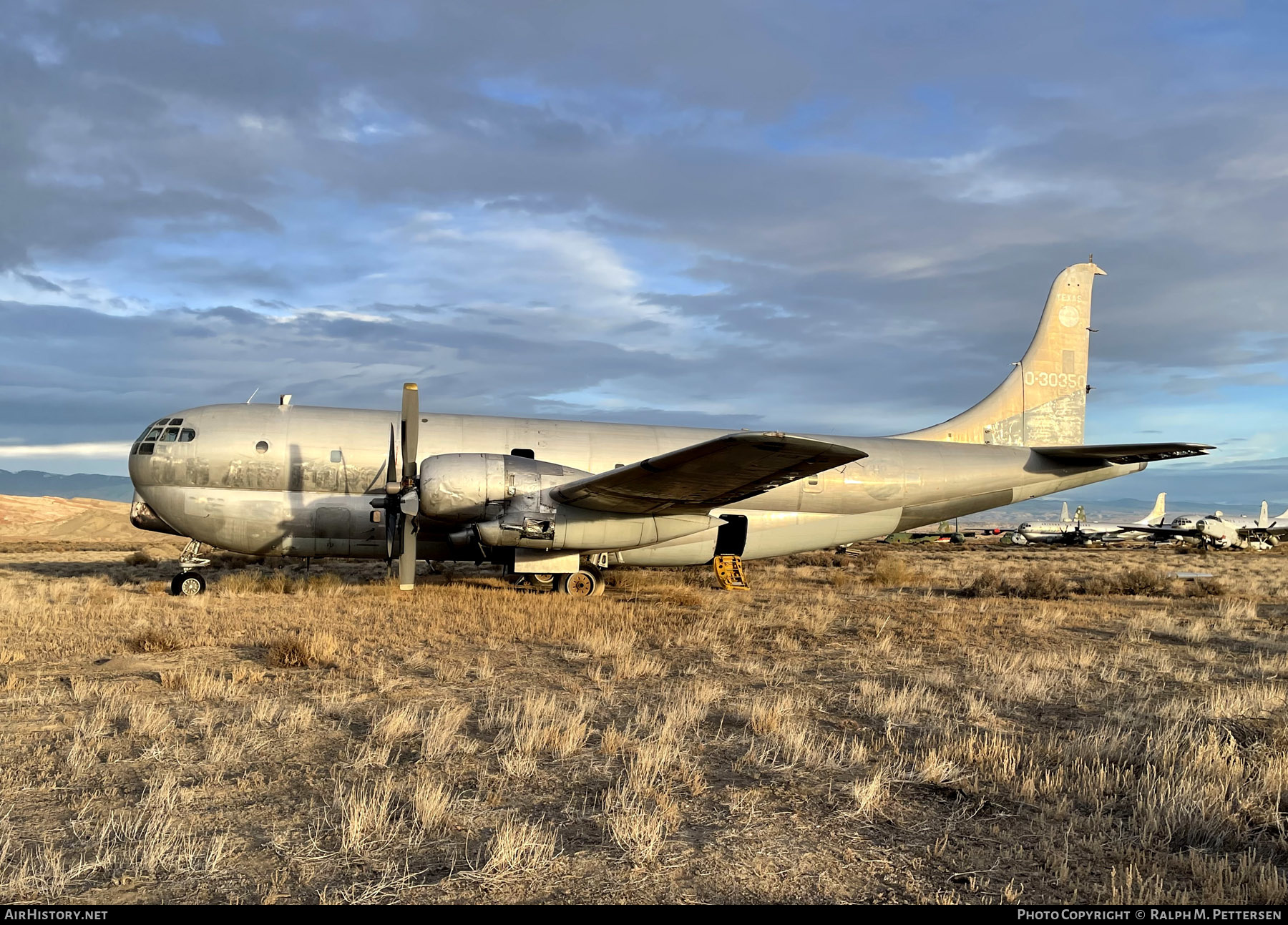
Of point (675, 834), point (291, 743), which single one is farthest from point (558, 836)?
point (291, 743)

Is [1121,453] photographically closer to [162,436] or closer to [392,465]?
[392,465]

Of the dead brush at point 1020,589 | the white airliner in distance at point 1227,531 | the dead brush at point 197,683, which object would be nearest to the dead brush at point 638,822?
the dead brush at point 197,683

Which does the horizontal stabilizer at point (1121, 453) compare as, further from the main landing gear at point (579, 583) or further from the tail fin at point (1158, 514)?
the tail fin at point (1158, 514)

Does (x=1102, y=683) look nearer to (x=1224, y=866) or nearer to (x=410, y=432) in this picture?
(x=1224, y=866)

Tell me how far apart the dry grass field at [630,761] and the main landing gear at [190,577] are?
9.46 feet

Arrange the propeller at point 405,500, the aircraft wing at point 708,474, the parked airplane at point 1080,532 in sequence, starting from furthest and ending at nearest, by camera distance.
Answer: the parked airplane at point 1080,532 → the propeller at point 405,500 → the aircraft wing at point 708,474

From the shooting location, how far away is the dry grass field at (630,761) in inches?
160

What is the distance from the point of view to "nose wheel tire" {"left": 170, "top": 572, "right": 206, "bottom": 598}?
16.2m

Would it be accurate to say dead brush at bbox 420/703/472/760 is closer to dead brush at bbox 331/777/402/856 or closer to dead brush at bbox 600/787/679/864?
dead brush at bbox 331/777/402/856

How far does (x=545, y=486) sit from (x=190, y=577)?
792 cm

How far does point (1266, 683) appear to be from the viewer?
9172mm

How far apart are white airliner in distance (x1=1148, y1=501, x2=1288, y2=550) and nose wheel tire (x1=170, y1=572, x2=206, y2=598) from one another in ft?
192
